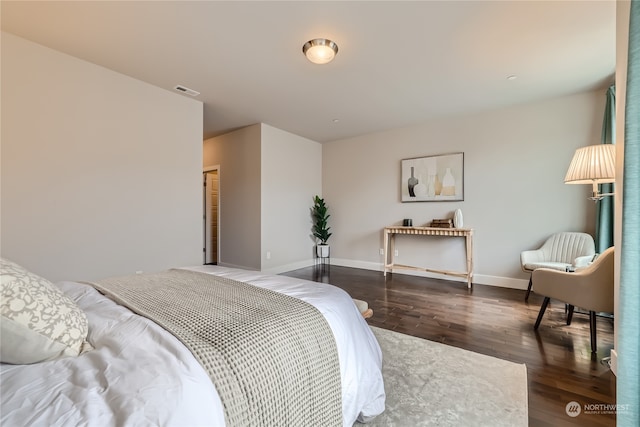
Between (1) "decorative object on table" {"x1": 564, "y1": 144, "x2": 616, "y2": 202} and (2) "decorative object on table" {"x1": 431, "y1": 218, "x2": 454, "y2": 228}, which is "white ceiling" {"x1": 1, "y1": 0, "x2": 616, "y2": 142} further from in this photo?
(2) "decorative object on table" {"x1": 431, "y1": 218, "x2": 454, "y2": 228}

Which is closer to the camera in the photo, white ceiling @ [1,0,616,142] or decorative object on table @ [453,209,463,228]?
white ceiling @ [1,0,616,142]

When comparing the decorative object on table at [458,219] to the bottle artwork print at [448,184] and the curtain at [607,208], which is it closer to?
the bottle artwork print at [448,184]

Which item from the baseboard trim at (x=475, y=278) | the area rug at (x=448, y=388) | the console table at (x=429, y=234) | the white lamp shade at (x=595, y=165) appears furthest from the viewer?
the console table at (x=429, y=234)

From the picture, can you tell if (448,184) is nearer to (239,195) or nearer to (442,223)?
(442,223)

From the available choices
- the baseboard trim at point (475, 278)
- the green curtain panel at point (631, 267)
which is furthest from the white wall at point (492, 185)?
the green curtain panel at point (631, 267)

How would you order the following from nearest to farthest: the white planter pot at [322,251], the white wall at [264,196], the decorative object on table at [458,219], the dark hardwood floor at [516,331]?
the dark hardwood floor at [516,331] → the decorative object on table at [458,219] → the white wall at [264,196] → the white planter pot at [322,251]

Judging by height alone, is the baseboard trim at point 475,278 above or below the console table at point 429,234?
below

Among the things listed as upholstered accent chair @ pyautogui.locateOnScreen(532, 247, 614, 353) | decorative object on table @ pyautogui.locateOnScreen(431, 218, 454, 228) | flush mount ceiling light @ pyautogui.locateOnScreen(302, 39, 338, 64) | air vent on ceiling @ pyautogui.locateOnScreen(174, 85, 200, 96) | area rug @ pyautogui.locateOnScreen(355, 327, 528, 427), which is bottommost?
area rug @ pyautogui.locateOnScreen(355, 327, 528, 427)

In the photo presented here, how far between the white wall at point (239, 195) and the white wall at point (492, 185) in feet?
6.27

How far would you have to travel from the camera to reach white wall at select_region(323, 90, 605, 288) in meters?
3.50

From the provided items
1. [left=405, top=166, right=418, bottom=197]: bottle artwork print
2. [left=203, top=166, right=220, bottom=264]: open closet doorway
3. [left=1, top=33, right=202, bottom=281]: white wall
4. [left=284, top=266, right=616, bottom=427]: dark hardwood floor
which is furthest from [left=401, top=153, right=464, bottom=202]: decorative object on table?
[left=203, top=166, right=220, bottom=264]: open closet doorway

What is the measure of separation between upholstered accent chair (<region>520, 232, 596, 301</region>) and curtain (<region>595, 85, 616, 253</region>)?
112mm

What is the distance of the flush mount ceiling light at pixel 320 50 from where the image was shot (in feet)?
7.75
